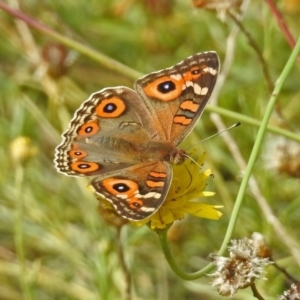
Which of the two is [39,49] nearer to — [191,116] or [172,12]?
[172,12]

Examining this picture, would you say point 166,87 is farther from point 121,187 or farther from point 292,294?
point 292,294

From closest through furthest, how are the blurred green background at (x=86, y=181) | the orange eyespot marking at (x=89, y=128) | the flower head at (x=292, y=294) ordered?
the flower head at (x=292, y=294)
the orange eyespot marking at (x=89, y=128)
the blurred green background at (x=86, y=181)

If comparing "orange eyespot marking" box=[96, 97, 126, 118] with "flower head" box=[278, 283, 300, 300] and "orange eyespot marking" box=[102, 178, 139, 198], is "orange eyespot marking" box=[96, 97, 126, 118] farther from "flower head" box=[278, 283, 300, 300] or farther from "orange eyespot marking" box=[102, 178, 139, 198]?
"flower head" box=[278, 283, 300, 300]

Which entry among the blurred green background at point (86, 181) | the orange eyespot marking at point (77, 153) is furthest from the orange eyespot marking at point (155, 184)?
the blurred green background at point (86, 181)

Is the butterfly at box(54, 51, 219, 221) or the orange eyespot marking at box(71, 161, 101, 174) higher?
the butterfly at box(54, 51, 219, 221)

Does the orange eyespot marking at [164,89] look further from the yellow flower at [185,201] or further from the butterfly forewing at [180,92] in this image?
the yellow flower at [185,201]

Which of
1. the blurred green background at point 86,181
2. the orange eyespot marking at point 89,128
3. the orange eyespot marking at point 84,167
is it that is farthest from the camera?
the blurred green background at point 86,181

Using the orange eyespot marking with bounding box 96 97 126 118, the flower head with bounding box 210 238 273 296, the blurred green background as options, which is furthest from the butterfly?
the blurred green background
